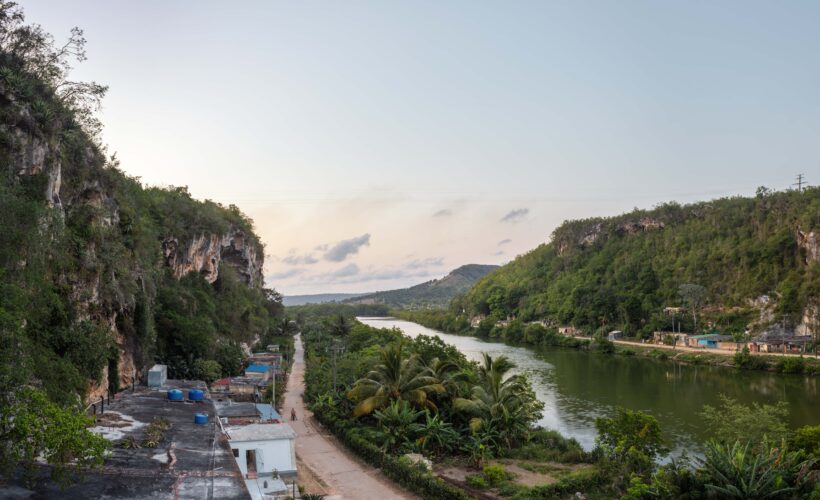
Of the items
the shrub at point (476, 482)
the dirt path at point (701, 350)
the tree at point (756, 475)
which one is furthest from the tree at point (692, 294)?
the shrub at point (476, 482)

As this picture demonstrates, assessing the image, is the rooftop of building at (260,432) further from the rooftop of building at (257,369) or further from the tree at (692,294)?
the tree at (692,294)

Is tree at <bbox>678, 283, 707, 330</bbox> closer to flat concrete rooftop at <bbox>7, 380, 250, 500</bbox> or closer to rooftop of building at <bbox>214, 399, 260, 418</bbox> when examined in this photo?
rooftop of building at <bbox>214, 399, 260, 418</bbox>

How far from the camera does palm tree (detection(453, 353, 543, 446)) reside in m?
21.5

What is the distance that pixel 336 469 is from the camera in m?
20.5

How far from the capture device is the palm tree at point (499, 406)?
70.5 feet

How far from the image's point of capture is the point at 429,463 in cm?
1894

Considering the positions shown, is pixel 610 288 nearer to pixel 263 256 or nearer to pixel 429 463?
pixel 263 256

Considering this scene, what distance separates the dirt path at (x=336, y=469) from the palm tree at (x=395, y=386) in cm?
191

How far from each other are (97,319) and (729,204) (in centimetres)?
9667

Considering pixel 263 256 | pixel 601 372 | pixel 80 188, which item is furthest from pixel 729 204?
pixel 80 188

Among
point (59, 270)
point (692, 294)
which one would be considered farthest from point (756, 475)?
point (692, 294)

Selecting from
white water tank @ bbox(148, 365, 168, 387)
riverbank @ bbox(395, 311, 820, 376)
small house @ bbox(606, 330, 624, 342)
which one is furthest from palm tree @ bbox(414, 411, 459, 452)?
small house @ bbox(606, 330, 624, 342)

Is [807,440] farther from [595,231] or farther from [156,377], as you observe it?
[595,231]

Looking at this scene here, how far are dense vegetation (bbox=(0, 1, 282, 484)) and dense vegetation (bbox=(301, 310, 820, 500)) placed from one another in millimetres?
9473
